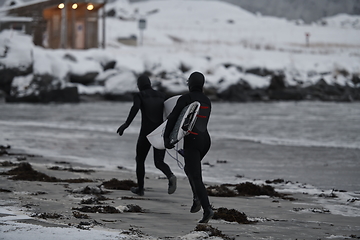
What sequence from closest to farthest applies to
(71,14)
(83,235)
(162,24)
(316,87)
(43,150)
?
(83,235) → (43,150) → (71,14) → (316,87) → (162,24)

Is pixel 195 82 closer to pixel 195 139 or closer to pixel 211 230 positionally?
pixel 195 139

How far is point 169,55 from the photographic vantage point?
52188 millimetres

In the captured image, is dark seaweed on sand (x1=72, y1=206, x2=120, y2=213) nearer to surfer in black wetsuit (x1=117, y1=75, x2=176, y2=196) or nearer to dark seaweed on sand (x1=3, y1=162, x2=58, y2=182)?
surfer in black wetsuit (x1=117, y1=75, x2=176, y2=196)

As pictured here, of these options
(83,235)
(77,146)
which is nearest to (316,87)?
(77,146)

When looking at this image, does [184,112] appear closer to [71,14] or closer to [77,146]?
[77,146]

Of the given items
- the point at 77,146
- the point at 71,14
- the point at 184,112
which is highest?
the point at 71,14

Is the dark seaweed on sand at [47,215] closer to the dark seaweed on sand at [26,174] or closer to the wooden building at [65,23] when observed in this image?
the dark seaweed on sand at [26,174]

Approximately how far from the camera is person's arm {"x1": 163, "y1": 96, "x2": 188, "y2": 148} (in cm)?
637

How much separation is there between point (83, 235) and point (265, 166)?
7404 millimetres

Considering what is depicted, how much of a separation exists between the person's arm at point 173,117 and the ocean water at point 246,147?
7.49ft

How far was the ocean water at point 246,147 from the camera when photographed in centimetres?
1034

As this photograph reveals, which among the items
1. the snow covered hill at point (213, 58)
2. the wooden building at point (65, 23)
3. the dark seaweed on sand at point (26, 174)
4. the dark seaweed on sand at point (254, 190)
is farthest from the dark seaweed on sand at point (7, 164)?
the wooden building at point (65, 23)

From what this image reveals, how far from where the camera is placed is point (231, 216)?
6.37 m

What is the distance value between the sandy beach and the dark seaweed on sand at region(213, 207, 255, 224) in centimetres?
8
